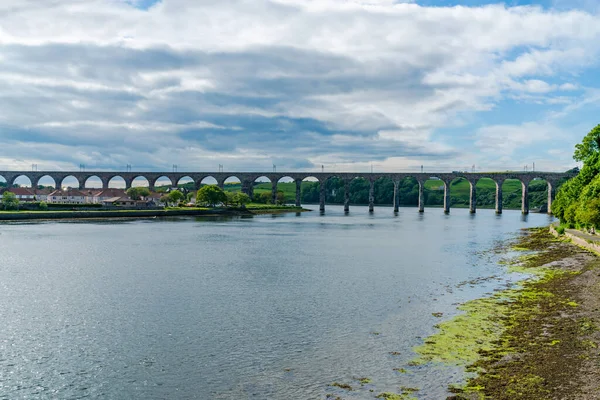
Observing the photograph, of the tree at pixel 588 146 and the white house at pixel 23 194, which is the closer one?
the tree at pixel 588 146

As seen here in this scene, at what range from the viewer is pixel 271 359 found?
18422 millimetres

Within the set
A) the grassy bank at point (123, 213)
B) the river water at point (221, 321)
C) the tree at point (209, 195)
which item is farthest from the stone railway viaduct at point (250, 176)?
the river water at point (221, 321)

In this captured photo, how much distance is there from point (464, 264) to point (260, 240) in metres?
30.1

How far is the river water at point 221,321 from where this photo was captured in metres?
16.2

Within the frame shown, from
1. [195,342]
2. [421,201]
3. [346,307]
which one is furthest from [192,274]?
[421,201]

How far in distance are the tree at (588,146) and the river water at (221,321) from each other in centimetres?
5426

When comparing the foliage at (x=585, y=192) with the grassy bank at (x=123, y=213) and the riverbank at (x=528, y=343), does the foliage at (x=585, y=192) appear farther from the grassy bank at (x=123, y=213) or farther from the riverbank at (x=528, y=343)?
the grassy bank at (x=123, y=213)

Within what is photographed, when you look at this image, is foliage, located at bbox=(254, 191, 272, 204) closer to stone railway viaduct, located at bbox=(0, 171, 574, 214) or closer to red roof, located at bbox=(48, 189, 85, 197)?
stone railway viaduct, located at bbox=(0, 171, 574, 214)

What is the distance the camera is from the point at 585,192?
6209 centimetres

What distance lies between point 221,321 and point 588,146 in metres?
89.1

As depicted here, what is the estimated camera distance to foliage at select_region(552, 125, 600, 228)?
5362 centimetres

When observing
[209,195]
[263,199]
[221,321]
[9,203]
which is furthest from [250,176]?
[221,321]

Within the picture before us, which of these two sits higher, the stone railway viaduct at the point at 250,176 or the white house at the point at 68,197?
the stone railway viaduct at the point at 250,176

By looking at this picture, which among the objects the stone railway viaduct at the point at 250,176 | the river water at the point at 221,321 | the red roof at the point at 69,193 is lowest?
the river water at the point at 221,321
